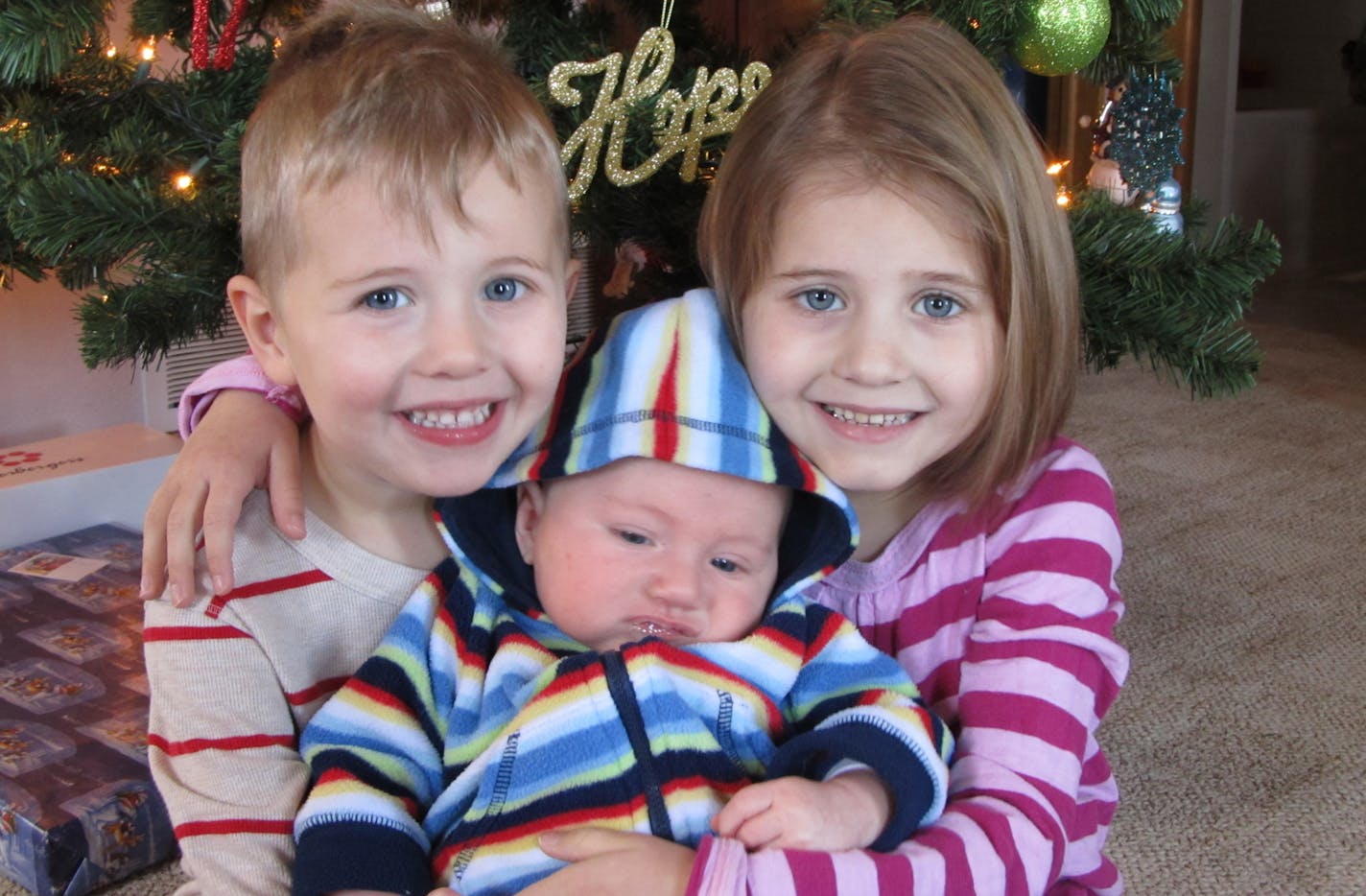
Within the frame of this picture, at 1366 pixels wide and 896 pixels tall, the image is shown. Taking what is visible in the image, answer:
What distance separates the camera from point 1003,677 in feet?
2.77

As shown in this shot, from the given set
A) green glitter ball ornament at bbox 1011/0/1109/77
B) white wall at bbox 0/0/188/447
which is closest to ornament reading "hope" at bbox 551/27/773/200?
green glitter ball ornament at bbox 1011/0/1109/77

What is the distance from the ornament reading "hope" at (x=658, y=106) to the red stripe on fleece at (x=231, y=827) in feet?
1.67

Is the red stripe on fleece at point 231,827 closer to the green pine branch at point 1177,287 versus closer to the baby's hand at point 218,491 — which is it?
the baby's hand at point 218,491

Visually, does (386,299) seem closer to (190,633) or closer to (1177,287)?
(190,633)

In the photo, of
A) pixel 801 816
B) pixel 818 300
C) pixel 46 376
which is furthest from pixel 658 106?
pixel 46 376

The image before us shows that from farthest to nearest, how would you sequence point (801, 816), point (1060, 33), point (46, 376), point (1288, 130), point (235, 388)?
point (1288, 130)
point (46, 376)
point (1060, 33)
point (235, 388)
point (801, 816)

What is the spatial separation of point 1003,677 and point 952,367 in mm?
205

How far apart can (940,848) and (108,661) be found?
0.93 m

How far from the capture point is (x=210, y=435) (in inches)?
35.8

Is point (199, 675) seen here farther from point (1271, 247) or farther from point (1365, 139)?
point (1365, 139)

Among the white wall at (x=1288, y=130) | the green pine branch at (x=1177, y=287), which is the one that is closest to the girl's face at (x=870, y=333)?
the green pine branch at (x=1177, y=287)

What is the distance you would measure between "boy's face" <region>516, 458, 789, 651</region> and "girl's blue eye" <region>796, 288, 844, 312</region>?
13 cm

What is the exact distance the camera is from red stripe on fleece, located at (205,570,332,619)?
2.72 ft

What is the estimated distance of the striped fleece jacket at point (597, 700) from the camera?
76 cm
